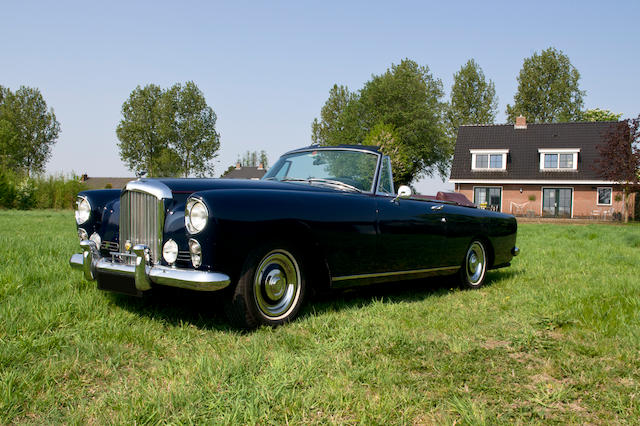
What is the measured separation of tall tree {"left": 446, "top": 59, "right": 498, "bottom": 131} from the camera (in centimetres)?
5366

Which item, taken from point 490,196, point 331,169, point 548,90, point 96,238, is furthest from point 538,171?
point 96,238

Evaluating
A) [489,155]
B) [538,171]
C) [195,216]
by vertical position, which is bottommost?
[195,216]

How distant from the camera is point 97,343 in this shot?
10.3ft

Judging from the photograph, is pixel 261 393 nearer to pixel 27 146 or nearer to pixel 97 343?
pixel 97 343

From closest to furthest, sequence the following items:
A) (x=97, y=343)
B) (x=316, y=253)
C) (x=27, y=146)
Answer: (x=97, y=343) → (x=316, y=253) → (x=27, y=146)

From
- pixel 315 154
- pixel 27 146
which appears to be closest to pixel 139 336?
pixel 315 154

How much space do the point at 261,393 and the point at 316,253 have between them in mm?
1595

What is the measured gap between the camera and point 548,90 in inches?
2035

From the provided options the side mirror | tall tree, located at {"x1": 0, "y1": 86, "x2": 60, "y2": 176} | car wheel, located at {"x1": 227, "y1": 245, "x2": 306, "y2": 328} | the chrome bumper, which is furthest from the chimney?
tall tree, located at {"x1": 0, "y1": 86, "x2": 60, "y2": 176}

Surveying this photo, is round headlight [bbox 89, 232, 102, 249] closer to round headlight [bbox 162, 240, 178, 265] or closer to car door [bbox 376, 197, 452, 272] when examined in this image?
round headlight [bbox 162, 240, 178, 265]

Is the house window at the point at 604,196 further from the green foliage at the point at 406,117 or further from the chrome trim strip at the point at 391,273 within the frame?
the chrome trim strip at the point at 391,273

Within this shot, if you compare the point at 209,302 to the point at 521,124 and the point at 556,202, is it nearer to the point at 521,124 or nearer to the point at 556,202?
the point at 556,202

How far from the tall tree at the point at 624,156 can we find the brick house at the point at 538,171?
3.81 meters

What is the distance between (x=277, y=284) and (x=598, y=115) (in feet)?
189
